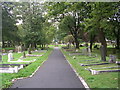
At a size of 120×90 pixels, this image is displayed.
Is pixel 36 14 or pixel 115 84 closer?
pixel 115 84

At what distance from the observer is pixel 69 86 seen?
21.0 feet

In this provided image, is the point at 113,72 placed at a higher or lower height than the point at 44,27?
lower

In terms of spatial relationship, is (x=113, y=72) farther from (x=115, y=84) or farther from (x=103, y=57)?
(x=103, y=57)

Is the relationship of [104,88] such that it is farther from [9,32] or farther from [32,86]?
[9,32]

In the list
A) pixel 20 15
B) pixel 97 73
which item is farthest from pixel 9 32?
pixel 97 73

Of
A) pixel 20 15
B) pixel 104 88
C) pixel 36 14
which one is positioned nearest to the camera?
pixel 104 88

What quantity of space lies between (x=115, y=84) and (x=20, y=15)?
34.6m

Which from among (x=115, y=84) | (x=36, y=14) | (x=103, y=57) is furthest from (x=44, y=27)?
(x=115, y=84)

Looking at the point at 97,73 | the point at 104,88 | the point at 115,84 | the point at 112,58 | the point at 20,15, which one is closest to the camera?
the point at 104,88

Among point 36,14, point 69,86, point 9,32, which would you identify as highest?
point 36,14

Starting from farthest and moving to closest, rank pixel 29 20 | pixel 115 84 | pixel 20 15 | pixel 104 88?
pixel 20 15 → pixel 29 20 → pixel 115 84 → pixel 104 88

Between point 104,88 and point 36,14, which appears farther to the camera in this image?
point 36,14

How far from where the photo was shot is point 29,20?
31.0 meters

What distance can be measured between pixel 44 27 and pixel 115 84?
29409 millimetres
